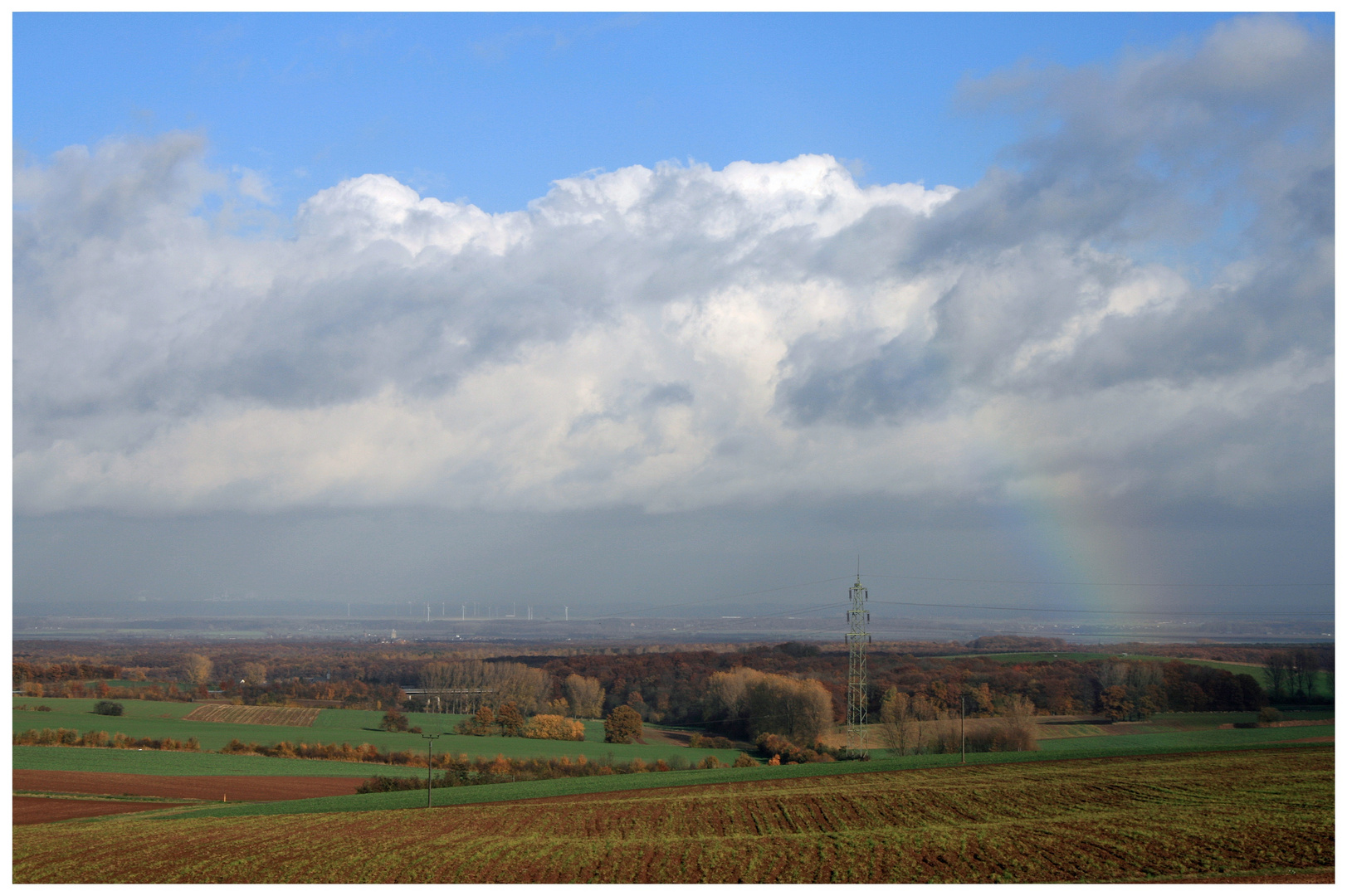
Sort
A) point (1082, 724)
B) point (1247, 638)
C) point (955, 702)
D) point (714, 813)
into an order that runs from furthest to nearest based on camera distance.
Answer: point (1247, 638), point (955, 702), point (1082, 724), point (714, 813)

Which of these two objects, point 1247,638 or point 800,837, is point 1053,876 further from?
point 1247,638

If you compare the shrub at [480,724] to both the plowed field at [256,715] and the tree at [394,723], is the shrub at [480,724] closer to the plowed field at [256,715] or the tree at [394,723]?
the tree at [394,723]

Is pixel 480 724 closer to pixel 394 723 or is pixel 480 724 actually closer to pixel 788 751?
pixel 394 723

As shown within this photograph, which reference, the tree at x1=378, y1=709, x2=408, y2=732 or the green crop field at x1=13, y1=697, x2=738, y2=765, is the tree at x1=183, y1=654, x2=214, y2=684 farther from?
the tree at x1=378, y1=709, x2=408, y2=732

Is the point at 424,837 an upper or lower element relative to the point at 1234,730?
upper

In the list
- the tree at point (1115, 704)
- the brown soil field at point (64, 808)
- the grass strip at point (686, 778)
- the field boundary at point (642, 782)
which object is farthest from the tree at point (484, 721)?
the tree at point (1115, 704)

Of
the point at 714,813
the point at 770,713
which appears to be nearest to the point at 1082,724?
the point at 770,713

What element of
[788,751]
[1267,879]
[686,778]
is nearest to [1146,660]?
[788,751]
